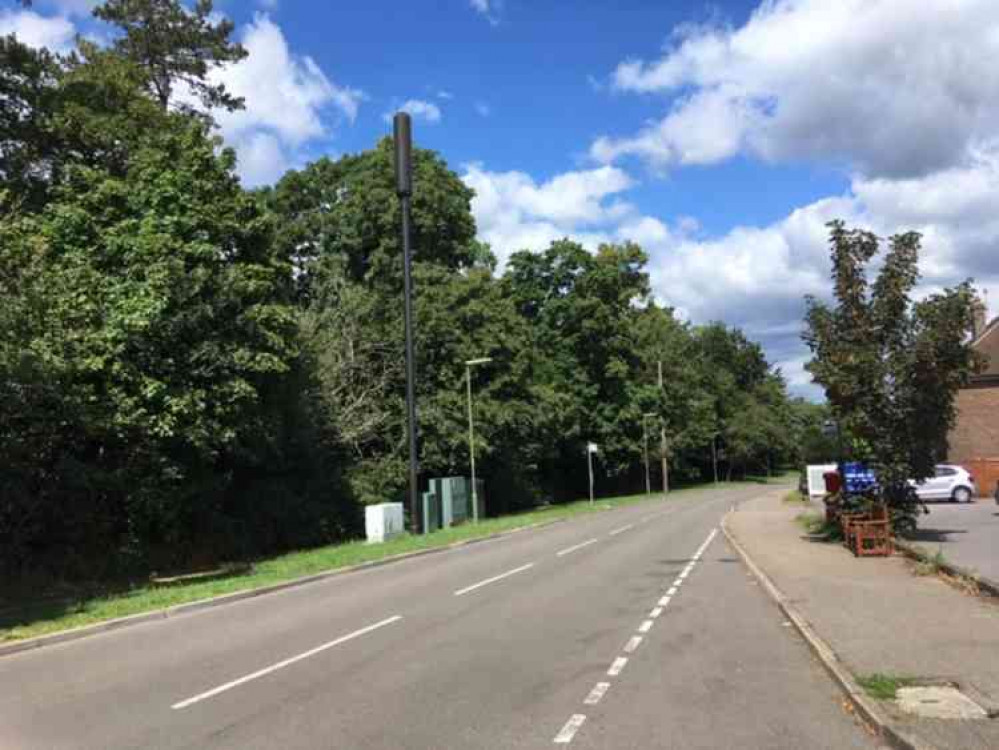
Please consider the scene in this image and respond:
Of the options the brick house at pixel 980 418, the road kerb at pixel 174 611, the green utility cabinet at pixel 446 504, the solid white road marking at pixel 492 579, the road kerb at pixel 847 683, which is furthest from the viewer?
the brick house at pixel 980 418

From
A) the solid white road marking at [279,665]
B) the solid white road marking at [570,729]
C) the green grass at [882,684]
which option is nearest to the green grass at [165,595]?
the solid white road marking at [279,665]

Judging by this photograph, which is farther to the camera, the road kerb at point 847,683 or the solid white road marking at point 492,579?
the solid white road marking at point 492,579

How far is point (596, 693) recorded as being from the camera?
7863 mm

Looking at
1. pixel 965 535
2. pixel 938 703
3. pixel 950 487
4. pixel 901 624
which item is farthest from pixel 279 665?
pixel 950 487

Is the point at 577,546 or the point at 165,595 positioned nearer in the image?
the point at 165,595

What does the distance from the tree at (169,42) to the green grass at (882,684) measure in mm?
37407

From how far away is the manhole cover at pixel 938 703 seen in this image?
6.53 meters

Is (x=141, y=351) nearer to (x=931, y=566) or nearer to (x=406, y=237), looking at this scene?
(x=406, y=237)

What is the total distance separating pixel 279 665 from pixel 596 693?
3.69 meters

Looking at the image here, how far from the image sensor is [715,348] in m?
107

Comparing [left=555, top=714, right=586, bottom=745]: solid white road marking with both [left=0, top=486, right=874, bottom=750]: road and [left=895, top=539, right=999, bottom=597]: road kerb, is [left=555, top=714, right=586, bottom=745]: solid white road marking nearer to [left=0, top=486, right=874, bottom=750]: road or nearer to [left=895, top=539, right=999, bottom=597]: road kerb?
[left=0, top=486, right=874, bottom=750]: road

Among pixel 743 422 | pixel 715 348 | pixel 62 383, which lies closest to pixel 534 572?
pixel 62 383

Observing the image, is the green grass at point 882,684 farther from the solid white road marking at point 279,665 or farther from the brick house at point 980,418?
the brick house at point 980,418

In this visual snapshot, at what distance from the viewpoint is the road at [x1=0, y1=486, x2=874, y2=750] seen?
6.75m
